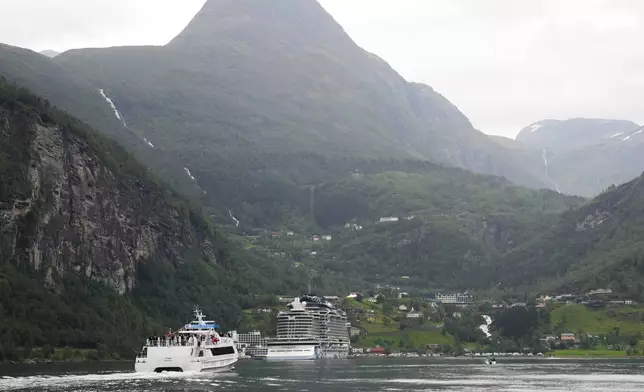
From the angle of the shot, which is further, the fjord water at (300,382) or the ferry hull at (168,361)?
the ferry hull at (168,361)

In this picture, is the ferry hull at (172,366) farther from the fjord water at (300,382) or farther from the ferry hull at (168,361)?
the fjord water at (300,382)

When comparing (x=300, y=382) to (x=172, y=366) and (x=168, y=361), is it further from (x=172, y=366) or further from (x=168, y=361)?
(x=168, y=361)

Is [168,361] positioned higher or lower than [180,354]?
lower

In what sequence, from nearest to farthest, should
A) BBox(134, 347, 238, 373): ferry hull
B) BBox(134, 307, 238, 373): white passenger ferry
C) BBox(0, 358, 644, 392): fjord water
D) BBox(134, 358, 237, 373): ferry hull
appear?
A: BBox(0, 358, 644, 392): fjord water, BBox(134, 358, 237, 373): ferry hull, BBox(134, 347, 238, 373): ferry hull, BBox(134, 307, 238, 373): white passenger ferry

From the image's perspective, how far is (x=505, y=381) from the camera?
175500 millimetres

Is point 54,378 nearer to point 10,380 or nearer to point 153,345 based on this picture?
point 10,380

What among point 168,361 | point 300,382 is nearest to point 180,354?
point 168,361

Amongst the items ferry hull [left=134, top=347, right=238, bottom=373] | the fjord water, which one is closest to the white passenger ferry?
ferry hull [left=134, top=347, right=238, bottom=373]

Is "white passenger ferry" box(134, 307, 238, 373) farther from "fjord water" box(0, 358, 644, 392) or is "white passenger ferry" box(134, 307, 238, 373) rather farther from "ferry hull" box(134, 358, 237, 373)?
"fjord water" box(0, 358, 644, 392)

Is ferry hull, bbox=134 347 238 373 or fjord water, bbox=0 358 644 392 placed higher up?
ferry hull, bbox=134 347 238 373

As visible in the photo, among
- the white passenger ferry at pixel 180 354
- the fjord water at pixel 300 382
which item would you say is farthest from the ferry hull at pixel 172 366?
the fjord water at pixel 300 382

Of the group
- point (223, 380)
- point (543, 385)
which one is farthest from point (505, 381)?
point (223, 380)

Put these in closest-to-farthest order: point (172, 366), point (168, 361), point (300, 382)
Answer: point (300, 382)
point (168, 361)
point (172, 366)

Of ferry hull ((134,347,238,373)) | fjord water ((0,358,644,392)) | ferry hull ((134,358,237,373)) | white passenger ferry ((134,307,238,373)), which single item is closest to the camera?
fjord water ((0,358,644,392))
